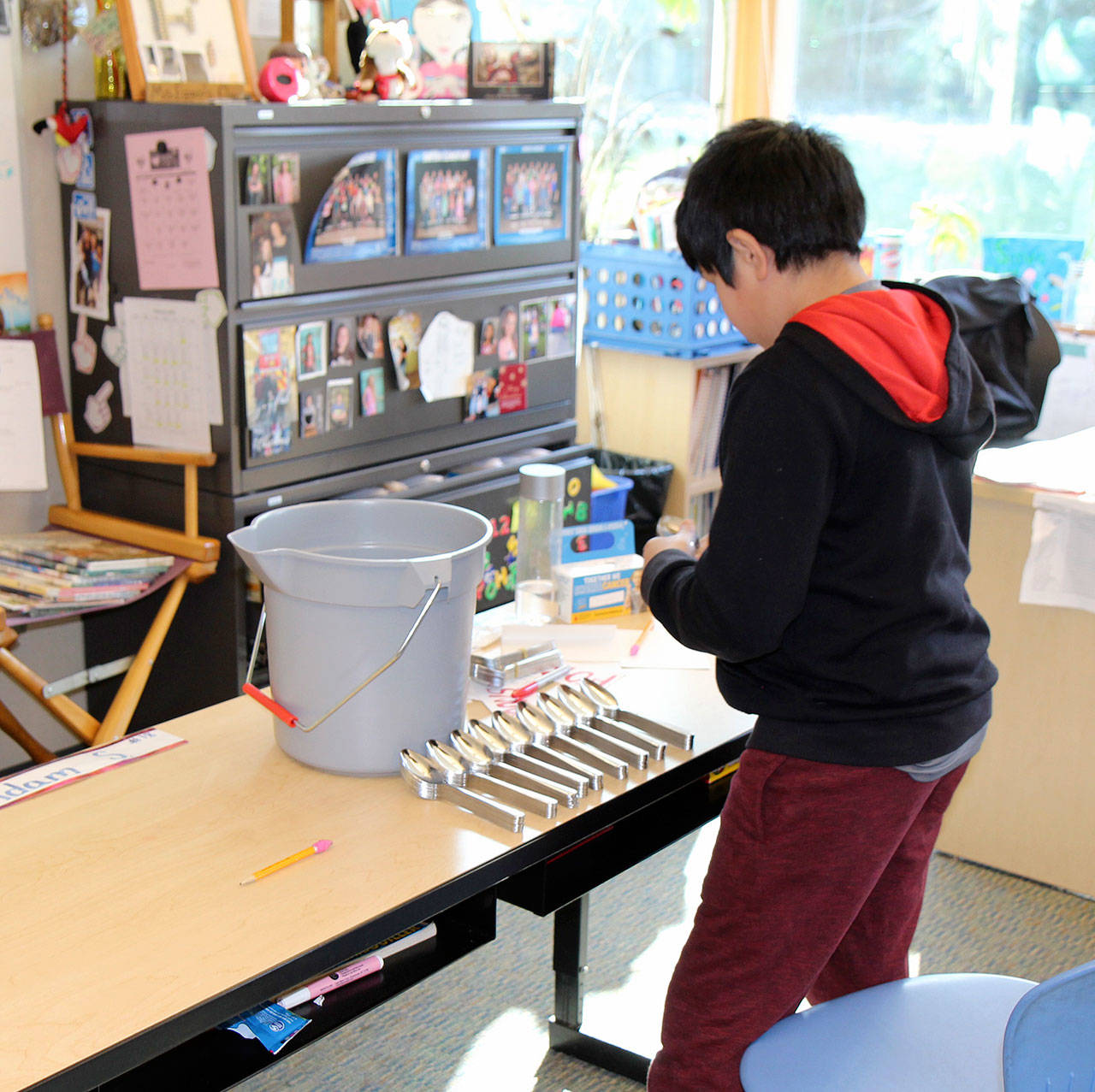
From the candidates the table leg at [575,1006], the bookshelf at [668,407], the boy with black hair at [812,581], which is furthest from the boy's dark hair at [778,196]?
the bookshelf at [668,407]

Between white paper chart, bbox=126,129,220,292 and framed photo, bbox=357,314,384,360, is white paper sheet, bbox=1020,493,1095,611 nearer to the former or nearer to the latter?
framed photo, bbox=357,314,384,360

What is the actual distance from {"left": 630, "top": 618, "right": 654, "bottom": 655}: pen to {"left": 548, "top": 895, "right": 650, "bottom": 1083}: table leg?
46 centimetres

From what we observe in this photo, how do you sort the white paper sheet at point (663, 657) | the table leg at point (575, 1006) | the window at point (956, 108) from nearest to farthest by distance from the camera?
the white paper sheet at point (663, 657)
the table leg at point (575, 1006)
the window at point (956, 108)

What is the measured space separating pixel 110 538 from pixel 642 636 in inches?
50.5

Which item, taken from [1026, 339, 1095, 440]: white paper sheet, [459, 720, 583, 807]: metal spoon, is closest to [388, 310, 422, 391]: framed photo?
[459, 720, 583, 807]: metal spoon

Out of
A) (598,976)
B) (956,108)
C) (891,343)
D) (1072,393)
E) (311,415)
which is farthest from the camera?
(956,108)

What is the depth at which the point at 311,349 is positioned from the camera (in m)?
2.57

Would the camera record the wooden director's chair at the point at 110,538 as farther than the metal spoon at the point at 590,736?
Yes

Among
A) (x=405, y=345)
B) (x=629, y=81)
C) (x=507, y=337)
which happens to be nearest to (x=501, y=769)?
(x=405, y=345)

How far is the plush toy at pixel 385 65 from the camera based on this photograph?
2748mm

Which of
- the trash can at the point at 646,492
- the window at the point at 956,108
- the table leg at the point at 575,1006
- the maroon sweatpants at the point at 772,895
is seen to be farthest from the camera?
the window at the point at 956,108

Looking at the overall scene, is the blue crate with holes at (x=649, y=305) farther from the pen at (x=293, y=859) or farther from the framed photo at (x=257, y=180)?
the pen at (x=293, y=859)

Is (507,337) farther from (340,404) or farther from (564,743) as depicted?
(564,743)

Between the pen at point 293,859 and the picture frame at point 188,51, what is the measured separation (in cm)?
169
